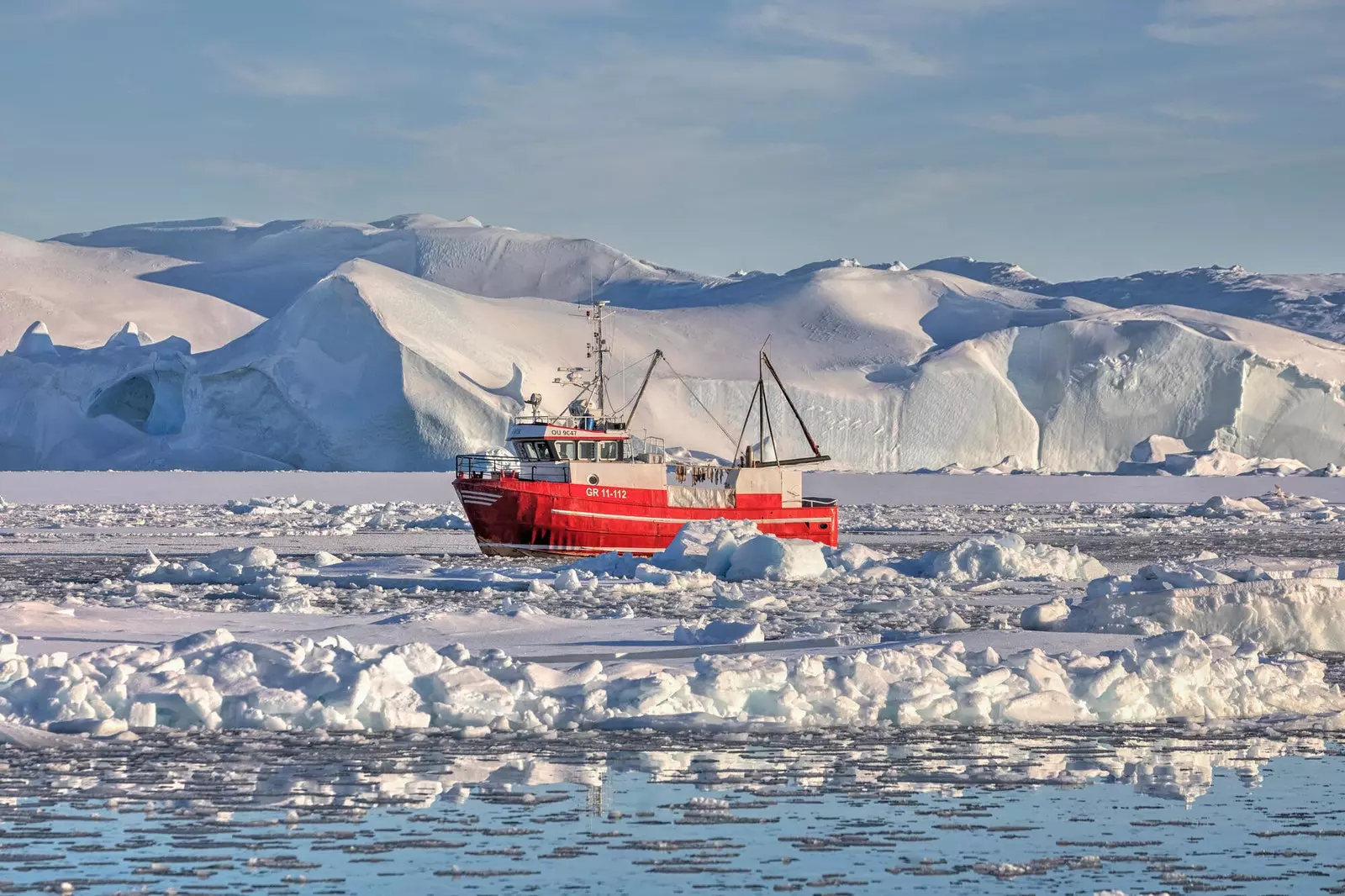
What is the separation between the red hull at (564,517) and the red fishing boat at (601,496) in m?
0.01

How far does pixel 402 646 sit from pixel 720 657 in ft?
6.15

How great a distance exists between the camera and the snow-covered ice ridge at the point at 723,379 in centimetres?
5709

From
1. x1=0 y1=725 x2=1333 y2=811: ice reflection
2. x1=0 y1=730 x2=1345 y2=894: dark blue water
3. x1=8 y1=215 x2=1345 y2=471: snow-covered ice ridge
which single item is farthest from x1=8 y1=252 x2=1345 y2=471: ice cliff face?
x1=0 y1=730 x2=1345 y2=894: dark blue water

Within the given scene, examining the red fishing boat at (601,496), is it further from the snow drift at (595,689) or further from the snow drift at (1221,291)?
the snow drift at (1221,291)

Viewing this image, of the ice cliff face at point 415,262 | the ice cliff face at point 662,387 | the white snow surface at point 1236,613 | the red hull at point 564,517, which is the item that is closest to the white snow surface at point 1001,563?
the white snow surface at point 1236,613

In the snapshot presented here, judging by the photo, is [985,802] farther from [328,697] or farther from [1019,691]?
[328,697]

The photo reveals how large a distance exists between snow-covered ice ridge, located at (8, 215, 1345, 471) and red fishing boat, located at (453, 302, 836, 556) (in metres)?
Answer: 27.8

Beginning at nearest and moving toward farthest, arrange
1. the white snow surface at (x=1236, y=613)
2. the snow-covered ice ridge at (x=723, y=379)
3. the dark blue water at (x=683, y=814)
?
the dark blue water at (x=683, y=814)
the white snow surface at (x=1236, y=613)
the snow-covered ice ridge at (x=723, y=379)

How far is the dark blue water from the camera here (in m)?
5.65

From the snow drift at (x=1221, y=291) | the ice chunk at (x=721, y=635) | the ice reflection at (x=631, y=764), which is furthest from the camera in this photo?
the snow drift at (x=1221, y=291)

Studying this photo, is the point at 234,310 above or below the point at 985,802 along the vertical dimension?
above

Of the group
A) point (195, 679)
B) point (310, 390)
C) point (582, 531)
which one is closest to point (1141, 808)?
point (195, 679)

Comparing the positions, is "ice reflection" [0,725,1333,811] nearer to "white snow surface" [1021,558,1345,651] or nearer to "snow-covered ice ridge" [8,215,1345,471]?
"white snow surface" [1021,558,1345,651]

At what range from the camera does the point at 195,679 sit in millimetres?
9078
